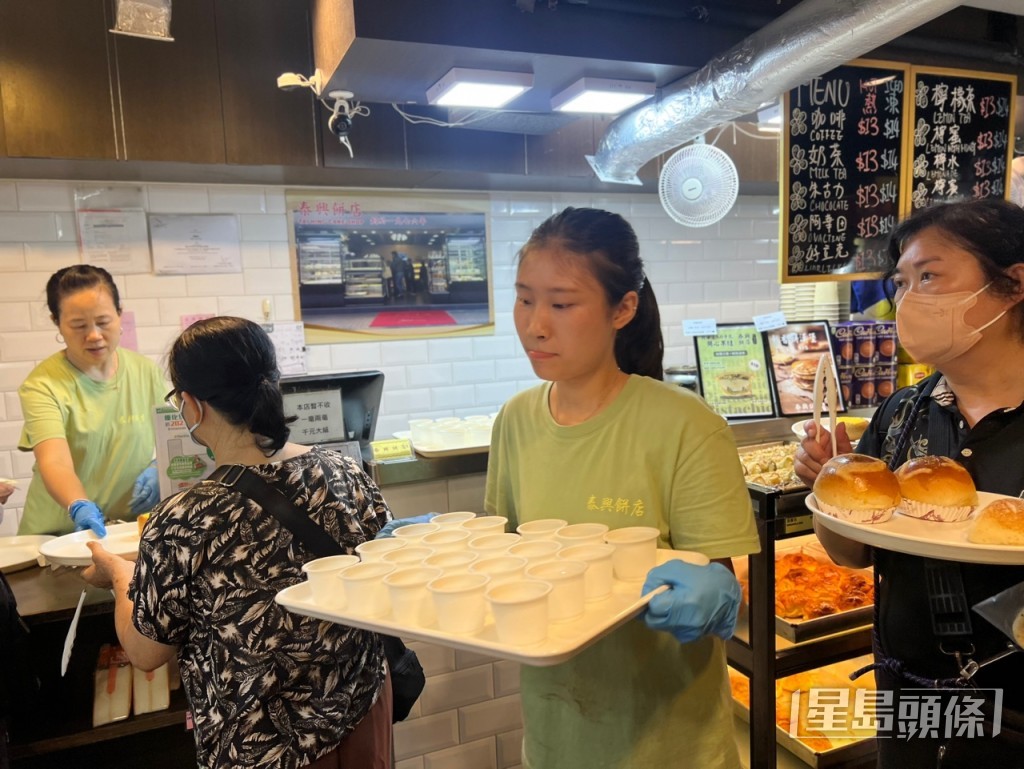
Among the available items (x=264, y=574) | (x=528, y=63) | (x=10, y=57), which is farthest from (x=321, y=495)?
(x=10, y=57)

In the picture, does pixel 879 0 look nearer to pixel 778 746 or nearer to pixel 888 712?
pixel 888 712

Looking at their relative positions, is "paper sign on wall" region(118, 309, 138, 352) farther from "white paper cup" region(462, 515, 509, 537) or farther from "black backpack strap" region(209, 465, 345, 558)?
"white paper cup" region(462, 515, 509, 537)

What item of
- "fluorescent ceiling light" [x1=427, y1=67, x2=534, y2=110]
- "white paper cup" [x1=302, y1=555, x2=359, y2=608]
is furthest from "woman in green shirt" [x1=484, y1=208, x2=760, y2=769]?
"fluorescent ceiling light" [x1=427, y1=67, x2=534, y2=110]

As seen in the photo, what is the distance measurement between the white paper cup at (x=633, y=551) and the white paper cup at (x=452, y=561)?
0.26 metres

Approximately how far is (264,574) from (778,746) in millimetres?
1998

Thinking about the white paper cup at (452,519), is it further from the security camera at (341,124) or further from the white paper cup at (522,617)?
the security camera at (341,124)

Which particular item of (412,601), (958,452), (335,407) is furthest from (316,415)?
(958,452)

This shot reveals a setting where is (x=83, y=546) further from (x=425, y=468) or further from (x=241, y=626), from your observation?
(x=425, y=468)

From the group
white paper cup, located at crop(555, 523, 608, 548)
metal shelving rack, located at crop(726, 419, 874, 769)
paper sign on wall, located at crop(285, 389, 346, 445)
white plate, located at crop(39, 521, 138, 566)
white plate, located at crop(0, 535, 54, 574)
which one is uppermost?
paper sign on wall, located at crop(285, 389, 346, 445)

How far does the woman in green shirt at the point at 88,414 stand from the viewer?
111 inches

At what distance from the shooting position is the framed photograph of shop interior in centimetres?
413

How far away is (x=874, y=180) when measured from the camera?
3186 millimetres

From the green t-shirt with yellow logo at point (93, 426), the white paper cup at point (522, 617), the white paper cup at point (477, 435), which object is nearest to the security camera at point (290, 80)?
the green t-shirt with yellow logo at point (93, 426)

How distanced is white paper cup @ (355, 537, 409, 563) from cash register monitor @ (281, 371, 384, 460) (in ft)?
3.44
